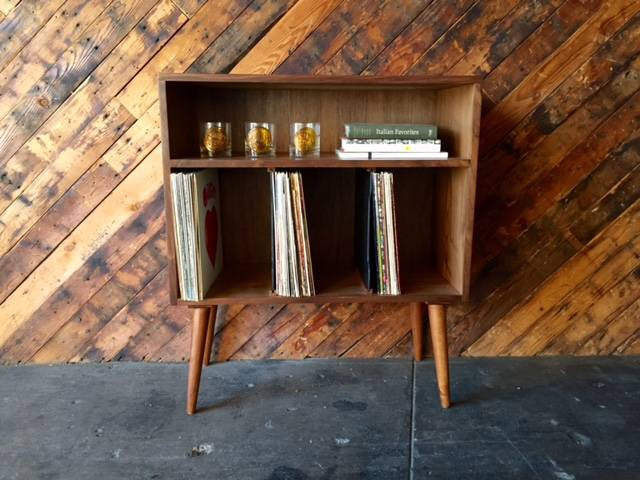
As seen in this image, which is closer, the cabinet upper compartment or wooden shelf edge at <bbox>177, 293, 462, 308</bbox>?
wooden shelf edge at <bbox>177, 293, 462, 308</bbox>

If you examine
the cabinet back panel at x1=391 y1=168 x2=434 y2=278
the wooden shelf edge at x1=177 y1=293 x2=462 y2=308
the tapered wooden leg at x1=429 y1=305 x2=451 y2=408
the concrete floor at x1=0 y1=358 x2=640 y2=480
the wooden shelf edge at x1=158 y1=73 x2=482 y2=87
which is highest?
the wooden shelf edge at x1=158 y1=73 x2=482 y2=87

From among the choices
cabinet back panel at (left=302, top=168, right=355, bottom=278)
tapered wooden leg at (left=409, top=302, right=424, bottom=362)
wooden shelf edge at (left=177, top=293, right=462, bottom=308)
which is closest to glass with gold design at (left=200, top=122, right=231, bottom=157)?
cabinet back panel at (left=302, top=168, right=355, bottom=278)

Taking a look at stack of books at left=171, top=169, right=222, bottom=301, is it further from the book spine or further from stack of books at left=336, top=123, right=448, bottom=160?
stack of books at left=336, top=123, right=448, bottom=160

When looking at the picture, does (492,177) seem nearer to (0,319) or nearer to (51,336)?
(51,336)

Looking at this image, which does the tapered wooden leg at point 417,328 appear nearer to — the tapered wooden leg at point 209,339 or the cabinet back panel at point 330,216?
the cabinet back panel at point 330,216

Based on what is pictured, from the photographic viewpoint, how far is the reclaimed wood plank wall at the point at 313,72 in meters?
1.50

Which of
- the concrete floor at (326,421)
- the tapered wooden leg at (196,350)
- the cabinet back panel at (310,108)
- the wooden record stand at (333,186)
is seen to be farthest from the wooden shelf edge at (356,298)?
the cabinet back panel at (310,108)

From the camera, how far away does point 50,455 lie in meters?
1.23

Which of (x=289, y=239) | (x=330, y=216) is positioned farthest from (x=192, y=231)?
(x=330, y=216)

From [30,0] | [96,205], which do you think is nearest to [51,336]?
[96,205]

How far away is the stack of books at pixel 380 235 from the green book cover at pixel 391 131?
0.11 metres

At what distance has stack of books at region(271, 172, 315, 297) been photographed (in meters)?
1.29

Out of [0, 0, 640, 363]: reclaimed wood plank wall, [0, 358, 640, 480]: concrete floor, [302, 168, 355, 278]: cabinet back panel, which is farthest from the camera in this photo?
[302, 168, 355, 278]: cabinet back panel

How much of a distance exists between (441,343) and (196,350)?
679 millimetres
